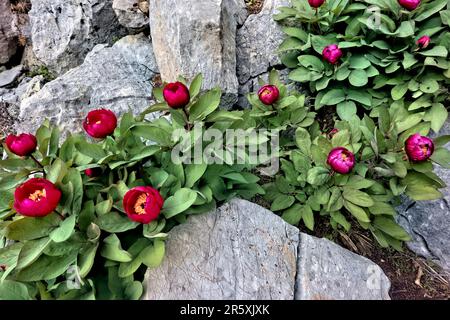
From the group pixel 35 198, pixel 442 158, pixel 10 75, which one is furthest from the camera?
pixel 10 75

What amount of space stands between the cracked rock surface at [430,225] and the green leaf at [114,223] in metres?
A: 1.89

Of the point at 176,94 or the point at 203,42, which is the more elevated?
the point at 176,94

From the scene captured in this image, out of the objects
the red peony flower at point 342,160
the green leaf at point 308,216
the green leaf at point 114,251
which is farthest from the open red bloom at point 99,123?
the green leaf at point 308,216

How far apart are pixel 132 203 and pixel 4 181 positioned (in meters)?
A: 0.80

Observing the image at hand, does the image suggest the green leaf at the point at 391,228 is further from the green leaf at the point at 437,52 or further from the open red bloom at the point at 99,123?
the open red bloom at the point at 99,123

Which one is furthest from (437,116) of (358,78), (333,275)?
(333,275)

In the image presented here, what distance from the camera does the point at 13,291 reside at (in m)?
1.75

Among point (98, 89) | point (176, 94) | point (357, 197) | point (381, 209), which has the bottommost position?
point (381, 209)

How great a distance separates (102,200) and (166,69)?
1.61m

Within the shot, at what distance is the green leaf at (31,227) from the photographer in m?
1.58

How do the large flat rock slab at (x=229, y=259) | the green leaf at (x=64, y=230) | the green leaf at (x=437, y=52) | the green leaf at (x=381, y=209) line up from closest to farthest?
the green leaf at (x=64, y=230) → the large flat rock slab at (x=229, y=259) → the green leaf at (x=381, y=209) → the green leaf at (x=437, y=52)

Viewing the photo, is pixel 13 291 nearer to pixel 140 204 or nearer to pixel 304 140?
pixel 140 204

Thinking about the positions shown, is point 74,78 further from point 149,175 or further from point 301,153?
point 301,153
